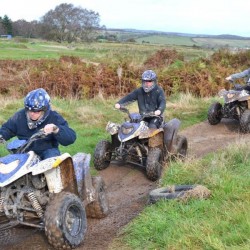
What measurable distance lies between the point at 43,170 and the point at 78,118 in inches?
317

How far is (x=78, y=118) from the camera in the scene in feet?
42.3

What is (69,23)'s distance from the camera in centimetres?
7981

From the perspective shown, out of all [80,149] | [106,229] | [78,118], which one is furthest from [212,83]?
[106,229]

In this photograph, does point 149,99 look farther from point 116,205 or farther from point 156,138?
point 116,205

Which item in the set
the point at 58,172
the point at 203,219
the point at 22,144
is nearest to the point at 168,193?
the point at 203,219

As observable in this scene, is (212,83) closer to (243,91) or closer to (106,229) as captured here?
(243,91)

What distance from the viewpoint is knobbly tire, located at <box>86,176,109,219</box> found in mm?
6047

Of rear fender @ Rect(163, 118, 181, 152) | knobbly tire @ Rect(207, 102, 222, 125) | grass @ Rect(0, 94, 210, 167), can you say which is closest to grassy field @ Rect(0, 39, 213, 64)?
grass @ Rect(0, 94, 210, 167)

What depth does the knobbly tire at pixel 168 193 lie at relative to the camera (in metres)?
5.75

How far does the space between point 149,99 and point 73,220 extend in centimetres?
462

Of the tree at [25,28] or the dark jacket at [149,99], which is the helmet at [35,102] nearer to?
the dark jacket at [149,99]

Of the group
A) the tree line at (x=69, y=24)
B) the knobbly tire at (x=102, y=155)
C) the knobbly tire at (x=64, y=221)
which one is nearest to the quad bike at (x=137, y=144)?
the knobbly tire at (x=102, y=155)

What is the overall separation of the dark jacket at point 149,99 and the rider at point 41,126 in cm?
374

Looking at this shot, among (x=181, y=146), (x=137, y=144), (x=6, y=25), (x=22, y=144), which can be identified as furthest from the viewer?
(x=6, y=25)
